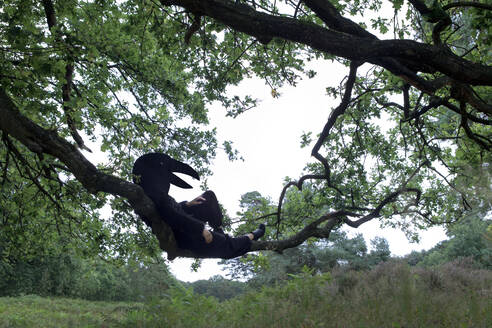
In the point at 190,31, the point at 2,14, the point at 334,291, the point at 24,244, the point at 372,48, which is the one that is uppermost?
the point at 2,14

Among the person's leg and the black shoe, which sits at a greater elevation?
the black shoe

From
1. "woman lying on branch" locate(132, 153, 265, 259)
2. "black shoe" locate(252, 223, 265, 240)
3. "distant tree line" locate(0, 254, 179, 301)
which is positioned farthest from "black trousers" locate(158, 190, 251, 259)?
"distant tree line" locate(0, 254, 179, 301)

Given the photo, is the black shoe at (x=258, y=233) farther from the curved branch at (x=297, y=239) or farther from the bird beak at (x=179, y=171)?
the bird beak at (x=179, y=171)

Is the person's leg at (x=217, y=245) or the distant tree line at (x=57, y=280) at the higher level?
the distant tree line at (x=57, y=280)

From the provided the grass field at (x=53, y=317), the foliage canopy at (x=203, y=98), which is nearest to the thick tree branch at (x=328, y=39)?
the foliage canopy at (x=203, y=98)

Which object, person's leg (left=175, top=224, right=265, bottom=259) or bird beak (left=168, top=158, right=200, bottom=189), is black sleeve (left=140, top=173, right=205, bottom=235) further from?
bird beak (left=168, top=158, right=200, bottom=189)

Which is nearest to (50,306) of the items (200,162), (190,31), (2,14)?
(200,162)

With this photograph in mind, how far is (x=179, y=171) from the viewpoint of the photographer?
573 centimetres

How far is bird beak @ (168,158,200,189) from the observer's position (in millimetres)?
5680

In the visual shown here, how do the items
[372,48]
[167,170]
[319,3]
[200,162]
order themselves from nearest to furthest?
[372,48], [319,3], [167,170], [200,162]

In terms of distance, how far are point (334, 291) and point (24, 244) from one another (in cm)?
706

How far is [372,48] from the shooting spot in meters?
4.50

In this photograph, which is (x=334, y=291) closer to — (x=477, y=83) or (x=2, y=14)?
(x=477, y=83)

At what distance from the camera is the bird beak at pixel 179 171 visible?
568cm
